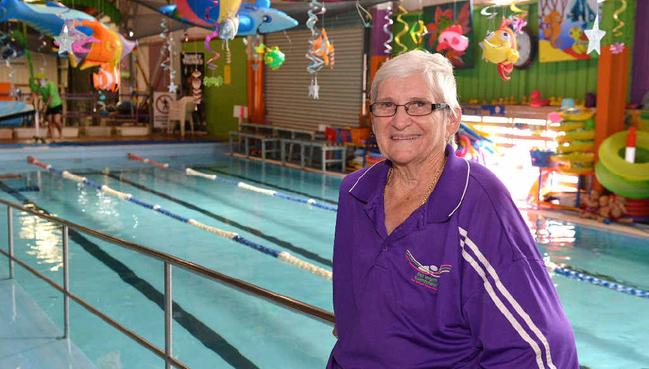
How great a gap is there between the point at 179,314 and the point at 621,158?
614cm

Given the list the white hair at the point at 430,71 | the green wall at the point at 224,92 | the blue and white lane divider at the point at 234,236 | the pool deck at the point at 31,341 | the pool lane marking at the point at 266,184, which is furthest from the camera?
the green wall at the point at 224,92

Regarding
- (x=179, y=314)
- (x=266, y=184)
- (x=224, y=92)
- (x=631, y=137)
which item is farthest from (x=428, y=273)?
(x=224, y=92)

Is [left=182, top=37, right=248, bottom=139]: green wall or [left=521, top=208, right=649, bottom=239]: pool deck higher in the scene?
[left=182, top=37, right=248, bottom=139]: green wall

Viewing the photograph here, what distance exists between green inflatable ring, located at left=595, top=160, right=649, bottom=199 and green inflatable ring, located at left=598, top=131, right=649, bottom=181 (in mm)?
79

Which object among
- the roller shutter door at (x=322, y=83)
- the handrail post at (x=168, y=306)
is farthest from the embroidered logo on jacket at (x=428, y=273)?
the roller shutter door at (x=322, y=83)

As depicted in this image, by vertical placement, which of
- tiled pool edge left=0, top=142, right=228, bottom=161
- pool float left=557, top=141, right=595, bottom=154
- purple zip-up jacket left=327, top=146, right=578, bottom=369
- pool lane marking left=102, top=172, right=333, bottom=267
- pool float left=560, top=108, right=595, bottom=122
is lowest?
pool lane marking left=102, top=172, right=333, bottom=267

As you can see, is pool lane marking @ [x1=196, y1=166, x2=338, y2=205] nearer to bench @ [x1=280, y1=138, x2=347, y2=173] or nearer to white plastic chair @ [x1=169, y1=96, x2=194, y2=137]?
bench @ [x1=280, y1=138, x2=347, y2=173]

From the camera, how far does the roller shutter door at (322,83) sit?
14.5 meters

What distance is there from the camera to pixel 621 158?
8.53 meters

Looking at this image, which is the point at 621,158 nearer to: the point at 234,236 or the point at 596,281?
the point at 596,281

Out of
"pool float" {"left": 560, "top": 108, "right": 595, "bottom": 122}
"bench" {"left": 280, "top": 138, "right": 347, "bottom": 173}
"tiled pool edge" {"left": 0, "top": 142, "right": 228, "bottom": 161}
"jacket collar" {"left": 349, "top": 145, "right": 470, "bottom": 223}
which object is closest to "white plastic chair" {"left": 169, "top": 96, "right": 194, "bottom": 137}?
"tiled pool edge" {"left": 0, "top": 142, "right": 228, "bottom": 161}

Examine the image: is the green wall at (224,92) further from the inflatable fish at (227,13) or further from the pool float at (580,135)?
the pool float at (580,135)

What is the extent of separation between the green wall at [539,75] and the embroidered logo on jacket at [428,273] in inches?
314

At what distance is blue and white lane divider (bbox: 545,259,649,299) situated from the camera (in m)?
5.38
